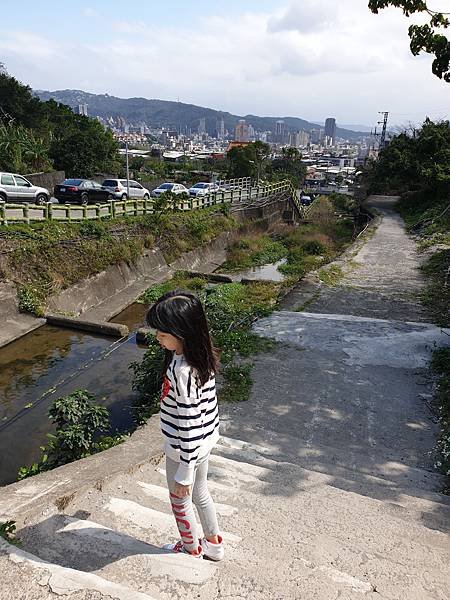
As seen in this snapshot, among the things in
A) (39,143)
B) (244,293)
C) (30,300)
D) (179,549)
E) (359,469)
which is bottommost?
(244,293)

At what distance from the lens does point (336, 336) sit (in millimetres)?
8250

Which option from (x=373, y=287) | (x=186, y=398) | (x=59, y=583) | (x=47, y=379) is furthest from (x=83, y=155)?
(x=59, y=583)

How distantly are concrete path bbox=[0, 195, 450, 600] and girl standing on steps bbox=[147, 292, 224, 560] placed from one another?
365 mm

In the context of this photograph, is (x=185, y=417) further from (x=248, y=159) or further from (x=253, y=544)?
(x=248, y=159)

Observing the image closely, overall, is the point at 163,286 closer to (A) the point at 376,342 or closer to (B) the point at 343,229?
(A) the point at 376,342

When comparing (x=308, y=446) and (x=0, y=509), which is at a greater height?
(x=0, y=509)

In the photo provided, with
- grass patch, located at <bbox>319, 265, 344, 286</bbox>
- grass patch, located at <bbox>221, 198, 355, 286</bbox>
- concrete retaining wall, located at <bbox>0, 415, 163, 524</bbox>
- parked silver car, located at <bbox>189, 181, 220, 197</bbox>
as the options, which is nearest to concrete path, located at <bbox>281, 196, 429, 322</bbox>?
grass patch, located at <bbox>319, 265, 344, 286</bbox>

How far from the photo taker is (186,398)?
2.50 metres

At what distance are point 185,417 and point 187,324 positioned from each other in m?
0.52

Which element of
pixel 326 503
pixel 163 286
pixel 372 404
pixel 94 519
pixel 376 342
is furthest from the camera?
pixel 163 286

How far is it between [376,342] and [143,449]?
500 cm

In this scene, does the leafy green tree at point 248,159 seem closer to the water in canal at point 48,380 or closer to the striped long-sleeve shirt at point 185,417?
the water in canal at point 48,380

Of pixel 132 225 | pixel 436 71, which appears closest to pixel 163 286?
pixel 132 225

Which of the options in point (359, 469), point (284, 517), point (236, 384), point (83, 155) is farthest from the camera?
point (83, 155)
